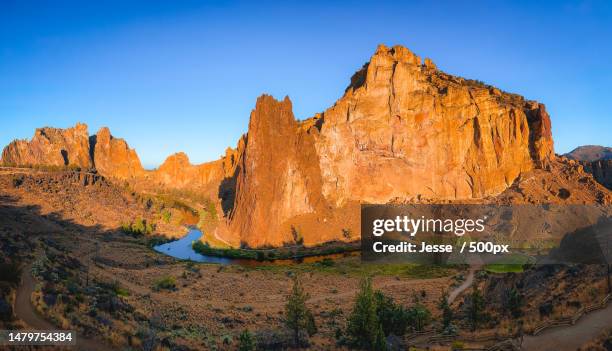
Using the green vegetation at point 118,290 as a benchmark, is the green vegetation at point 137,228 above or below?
above

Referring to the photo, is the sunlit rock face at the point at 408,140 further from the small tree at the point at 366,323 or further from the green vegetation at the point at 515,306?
the small tree at the point at 366,323

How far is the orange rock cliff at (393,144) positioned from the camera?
89938 millimetres

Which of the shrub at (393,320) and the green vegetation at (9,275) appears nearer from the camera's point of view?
the green vegetation at (9,275)

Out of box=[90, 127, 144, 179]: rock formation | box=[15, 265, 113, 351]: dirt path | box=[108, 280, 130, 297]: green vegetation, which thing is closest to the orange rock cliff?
box=[108, 280, 130, 297]: green vegetation

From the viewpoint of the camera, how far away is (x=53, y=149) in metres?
164

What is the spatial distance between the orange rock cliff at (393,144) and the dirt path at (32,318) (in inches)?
2485

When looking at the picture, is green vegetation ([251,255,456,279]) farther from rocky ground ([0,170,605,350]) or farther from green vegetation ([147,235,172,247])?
green vegetation ([147,235,172,247])

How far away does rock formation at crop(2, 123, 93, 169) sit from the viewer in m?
158

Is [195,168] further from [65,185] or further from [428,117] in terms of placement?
[428,117]

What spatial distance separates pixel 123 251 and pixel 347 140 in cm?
5807

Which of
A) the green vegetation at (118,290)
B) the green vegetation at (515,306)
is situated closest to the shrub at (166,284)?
the green vegetation at (118,290)

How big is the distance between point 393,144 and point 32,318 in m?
91.7

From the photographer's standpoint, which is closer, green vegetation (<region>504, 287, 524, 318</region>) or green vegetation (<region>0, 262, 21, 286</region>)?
green vegetation (<region>0, 262, 21, 286</region>)

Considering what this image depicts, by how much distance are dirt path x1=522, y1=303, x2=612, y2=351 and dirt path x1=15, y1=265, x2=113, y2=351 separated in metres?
19.7
